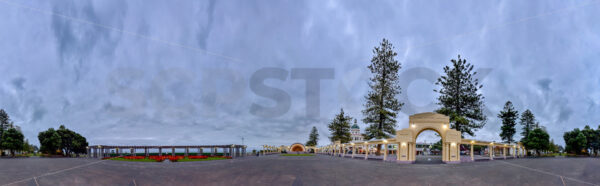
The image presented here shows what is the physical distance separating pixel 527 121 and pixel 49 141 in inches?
3908

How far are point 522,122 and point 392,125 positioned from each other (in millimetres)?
43380

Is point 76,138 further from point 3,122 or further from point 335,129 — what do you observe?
point 335,129

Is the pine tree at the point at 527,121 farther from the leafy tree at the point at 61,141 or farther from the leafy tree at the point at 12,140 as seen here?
the leafy tree at the point at 12,140

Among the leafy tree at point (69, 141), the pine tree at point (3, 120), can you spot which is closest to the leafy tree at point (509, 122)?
the leafy tree at point (69, 141)

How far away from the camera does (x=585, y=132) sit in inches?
2329

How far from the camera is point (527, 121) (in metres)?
63.9

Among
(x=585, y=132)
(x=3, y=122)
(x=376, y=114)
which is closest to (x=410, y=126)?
(x=376, y=114)

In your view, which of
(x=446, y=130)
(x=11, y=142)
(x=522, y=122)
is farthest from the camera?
(x=522, y=122)

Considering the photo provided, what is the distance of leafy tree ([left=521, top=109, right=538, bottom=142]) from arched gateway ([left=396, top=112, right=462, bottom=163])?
158 ft

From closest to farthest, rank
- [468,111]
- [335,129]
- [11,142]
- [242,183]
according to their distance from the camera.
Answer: [242,183] → [468,111] → [11,142] → [335,129]

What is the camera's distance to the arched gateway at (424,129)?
27.5 m

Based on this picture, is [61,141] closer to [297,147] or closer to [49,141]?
[49,141]

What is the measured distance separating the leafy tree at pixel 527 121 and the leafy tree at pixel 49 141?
9606cm

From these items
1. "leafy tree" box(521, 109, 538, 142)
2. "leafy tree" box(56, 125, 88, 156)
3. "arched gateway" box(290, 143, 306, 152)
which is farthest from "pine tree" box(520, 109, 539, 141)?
"leafy tree" box(56, 125, 88, 156)
